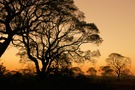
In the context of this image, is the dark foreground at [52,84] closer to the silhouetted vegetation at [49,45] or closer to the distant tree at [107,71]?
the silhouetted vegetation at [49,45]

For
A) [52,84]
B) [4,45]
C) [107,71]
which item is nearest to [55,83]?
[52,84]

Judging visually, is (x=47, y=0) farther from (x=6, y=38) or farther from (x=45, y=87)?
(x=45, y=87)

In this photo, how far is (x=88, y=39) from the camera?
140 feet

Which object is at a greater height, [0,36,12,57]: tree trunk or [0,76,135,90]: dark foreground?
[0,36,12,57]: tree trunk

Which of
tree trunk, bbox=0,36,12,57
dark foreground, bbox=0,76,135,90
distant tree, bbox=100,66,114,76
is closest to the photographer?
dark foreground, bbox=0,76,135,90

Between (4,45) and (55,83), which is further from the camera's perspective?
(55,83)

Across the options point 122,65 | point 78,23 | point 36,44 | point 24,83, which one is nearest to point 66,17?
point 78,23

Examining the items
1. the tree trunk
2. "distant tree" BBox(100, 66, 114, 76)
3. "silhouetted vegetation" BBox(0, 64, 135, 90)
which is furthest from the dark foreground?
"distant tree" BBox(100, 66, 114, 76)

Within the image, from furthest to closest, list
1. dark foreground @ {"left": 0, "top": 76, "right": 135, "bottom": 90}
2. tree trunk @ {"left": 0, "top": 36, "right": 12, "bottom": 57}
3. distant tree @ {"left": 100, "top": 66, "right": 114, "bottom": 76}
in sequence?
distant tree @ {"left": 100, "top": 66, "right": 114, "bottom": 76} → tree trunk @ {"left": 0, "top": 36, "right": 12, "bottom": 57} → dark foreground @ {"left": 0, "top": 76, "right": 135, "bottom": 90}

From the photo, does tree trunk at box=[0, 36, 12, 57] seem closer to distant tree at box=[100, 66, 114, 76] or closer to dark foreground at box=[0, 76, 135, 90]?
dark foreground at box=[0, 76, 135, 90]

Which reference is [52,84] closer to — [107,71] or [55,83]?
[55,83]

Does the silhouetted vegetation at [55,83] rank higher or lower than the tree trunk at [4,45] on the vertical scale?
lower

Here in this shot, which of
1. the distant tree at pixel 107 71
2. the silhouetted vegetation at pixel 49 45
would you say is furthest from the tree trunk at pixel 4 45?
the distant tree at pixel 107 71

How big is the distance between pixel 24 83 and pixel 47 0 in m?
7.56
